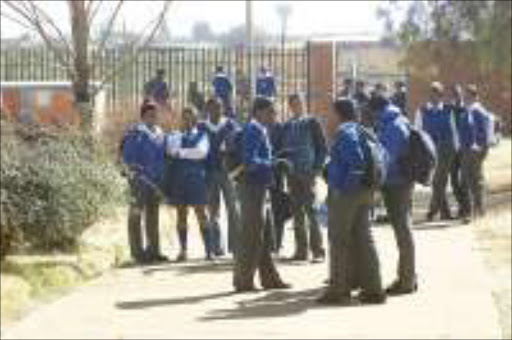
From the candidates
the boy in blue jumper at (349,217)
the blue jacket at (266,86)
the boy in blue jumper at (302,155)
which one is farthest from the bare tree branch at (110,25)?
the boy in blue jumper at (349,217)

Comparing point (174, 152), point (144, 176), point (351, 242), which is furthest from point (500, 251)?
point (351, 242)

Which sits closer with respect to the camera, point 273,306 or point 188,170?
point 273,306

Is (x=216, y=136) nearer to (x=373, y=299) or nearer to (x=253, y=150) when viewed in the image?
(x=253, y=150)

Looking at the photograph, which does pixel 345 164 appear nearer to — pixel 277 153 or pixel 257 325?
pixel 257 325

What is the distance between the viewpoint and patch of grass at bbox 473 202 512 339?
1459cm

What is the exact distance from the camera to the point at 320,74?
3675 cm

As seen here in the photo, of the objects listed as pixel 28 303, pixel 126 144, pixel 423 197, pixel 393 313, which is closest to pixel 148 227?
pixel 126 144

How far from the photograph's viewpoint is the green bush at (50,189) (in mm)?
16172

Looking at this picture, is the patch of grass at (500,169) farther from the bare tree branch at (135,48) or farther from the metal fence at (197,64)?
the bare tree branch at (135,48)

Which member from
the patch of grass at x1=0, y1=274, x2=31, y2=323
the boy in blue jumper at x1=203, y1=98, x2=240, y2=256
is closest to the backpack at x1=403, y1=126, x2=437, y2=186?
the boy in blue jumper at x1=203, y1=98, x2=240, y2=256

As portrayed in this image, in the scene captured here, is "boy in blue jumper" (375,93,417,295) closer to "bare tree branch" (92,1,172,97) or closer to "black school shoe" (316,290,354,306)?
"black school shoe" (316,290,354,306)

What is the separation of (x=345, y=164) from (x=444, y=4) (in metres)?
20.3

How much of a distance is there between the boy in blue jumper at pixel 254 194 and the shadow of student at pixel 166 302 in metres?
0.27

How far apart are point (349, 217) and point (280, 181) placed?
2.62 meters
